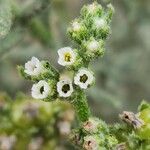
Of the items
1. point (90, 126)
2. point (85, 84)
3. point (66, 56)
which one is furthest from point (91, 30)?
point (90, 126)

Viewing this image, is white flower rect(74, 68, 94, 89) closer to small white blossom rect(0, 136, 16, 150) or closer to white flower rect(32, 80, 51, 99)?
white flower rect(32, 80, 51, 99)

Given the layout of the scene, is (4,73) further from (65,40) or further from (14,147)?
(14,147)

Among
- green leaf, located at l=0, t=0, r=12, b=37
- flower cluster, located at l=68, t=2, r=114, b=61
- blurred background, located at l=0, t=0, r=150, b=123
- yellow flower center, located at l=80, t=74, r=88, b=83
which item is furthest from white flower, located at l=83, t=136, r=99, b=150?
blurred background, located at l=0, t=0, r=150, b=123

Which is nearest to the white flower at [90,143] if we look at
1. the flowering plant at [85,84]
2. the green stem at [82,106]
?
the flowering plant at [85,84]

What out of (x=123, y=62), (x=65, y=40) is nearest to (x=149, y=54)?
(x=123, y=62)

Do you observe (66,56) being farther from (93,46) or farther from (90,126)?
(90,126)

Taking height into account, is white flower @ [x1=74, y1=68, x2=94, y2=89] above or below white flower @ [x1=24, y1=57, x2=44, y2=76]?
below

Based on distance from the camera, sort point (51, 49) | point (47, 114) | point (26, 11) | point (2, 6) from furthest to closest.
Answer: point (51, 49) → point (26, 11) → point (47, 114) → point (2, 6)
